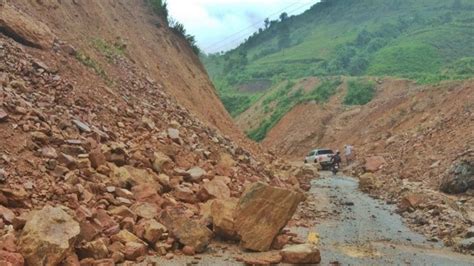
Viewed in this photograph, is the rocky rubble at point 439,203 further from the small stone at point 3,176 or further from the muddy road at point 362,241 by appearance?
the small stone at point 3,176

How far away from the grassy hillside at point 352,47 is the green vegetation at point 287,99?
1.11ft

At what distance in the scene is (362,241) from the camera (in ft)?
37.8

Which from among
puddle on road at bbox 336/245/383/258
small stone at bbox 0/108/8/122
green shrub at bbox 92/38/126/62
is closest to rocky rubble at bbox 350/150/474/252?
puddle on road at bbox 336/245/383/258

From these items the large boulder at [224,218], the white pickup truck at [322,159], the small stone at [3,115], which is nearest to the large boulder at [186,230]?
the large boulder at [224,218]

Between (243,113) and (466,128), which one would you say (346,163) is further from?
(243,113)

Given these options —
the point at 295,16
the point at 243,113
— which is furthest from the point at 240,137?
the point at 295,16

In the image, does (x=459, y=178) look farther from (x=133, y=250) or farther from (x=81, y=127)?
(x=133, y=250)

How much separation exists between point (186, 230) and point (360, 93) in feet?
147

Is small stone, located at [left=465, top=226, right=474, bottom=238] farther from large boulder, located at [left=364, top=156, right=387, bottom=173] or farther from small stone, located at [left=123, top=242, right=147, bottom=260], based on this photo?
large boulder, located at [left=364, top=156, right=387, bottom=173]

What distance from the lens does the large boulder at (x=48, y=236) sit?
22.7 feet

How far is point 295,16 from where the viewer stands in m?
125

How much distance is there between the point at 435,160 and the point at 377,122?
15885mm

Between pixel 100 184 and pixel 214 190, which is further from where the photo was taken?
pixel 214 190

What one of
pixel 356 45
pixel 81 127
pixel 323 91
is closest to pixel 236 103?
pixel 323 91
